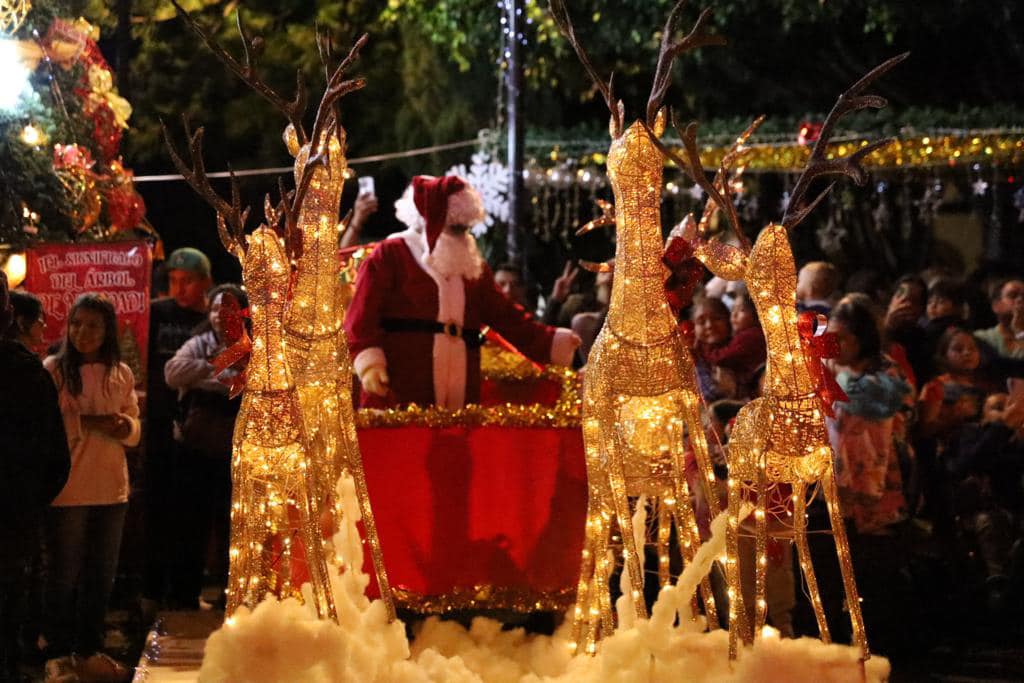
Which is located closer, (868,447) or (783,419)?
(783,419)

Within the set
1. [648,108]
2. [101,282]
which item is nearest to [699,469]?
[648,108]

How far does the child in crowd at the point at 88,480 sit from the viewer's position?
25.3 feet

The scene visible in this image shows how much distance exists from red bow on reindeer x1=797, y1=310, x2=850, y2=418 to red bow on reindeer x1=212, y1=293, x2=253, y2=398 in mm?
2041

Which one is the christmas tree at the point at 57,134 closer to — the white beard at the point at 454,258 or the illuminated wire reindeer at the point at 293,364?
the white beard at the point at 454,258

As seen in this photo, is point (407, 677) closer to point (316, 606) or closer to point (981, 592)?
point (316, 606)

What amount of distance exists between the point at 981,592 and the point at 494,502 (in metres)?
3.21

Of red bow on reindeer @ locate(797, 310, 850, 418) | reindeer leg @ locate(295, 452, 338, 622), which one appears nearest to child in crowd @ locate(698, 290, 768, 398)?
red bow on reindeer @ locate(797, 310, 850, 418)

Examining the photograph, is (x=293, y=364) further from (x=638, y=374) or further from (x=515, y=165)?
(x=515, y=165)

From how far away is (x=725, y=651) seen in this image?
5.58 m

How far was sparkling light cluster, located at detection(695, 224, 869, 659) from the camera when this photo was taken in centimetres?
561

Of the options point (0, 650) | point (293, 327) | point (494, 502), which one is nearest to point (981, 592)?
point (494, 502)

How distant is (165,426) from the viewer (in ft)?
32.0

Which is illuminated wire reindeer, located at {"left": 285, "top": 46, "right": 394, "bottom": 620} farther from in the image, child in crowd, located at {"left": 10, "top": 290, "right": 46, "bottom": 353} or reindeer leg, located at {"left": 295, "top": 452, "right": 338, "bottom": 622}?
child in crowd, located at {"left": 10, "top": 290, "right": 46, "bottom": 353}

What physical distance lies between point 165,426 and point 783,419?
5118 millimetres
